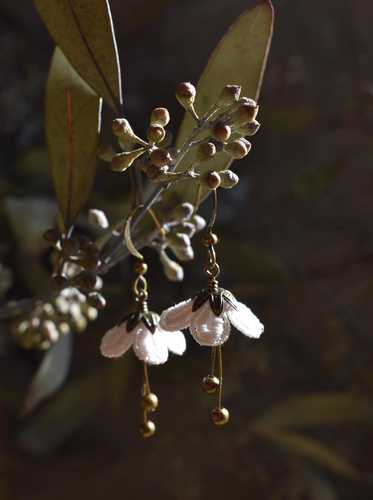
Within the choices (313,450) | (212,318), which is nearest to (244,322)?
(212,318)

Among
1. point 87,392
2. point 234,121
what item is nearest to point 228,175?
point 234,121

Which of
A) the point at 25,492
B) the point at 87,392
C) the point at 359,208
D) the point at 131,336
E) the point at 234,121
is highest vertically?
the point at 359,208

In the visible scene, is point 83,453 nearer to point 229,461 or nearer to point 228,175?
point 229,461

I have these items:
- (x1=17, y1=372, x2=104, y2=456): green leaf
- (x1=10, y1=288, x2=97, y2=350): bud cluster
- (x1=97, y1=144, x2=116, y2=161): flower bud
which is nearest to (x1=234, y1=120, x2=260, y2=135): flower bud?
(x1=97, y1=144, x2=116, y2=161): flower bud

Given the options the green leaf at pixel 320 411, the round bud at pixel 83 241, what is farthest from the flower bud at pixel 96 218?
the green leaf at pixel 320 411

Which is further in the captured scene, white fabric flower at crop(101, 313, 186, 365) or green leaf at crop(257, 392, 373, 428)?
green leaf at crop(257, 392, 373, 428)

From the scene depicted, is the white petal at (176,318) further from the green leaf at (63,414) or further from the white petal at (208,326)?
the green leaf at (63,414)

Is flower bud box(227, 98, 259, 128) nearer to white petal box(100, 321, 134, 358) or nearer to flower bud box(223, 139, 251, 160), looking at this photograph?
flower bud box(223, 139, 251, 160)
